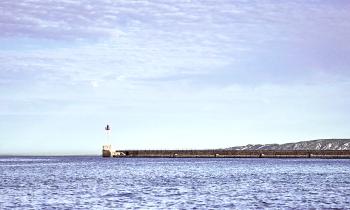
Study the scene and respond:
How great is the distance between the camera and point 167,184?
77.0 metres

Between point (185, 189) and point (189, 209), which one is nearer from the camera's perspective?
point (189, 209)

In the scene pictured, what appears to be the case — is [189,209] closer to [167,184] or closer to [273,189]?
[273,189]

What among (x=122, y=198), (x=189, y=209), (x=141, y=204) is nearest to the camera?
(x=189, y=209)

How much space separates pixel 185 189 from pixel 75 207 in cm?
1996

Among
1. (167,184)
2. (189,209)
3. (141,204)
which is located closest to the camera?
(189,209)

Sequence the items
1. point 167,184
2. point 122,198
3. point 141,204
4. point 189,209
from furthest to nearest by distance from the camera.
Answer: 1. point 167,184
2. point 122,198
3. point 141,204
4. point 189,209

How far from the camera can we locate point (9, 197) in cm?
5988

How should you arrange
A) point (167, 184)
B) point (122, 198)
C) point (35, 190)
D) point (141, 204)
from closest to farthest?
1. point (141, 204)
2. point (122, 198)
3. point (35, 190)
4. point (167, 184)

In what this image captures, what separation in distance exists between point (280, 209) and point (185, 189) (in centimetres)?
2002

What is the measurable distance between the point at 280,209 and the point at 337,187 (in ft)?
80.6

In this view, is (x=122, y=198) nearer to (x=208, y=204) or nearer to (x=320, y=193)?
(x=208, y=204)

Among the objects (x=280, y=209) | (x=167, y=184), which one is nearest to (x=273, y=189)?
(x=167, y=184)

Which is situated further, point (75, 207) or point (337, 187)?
point (337, 187)

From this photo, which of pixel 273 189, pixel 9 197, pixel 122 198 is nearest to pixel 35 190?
pixel 9 197
